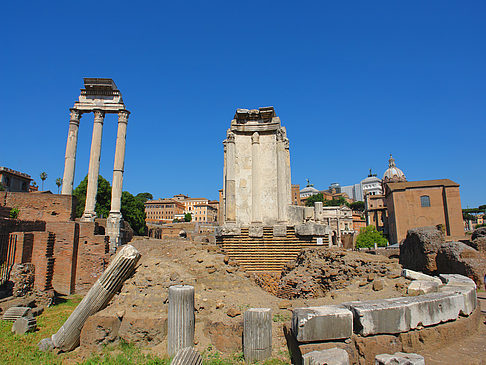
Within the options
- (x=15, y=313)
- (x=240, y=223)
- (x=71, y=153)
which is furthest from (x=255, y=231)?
(x=71, y=153)

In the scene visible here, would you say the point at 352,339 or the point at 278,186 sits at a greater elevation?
the point at 278,186

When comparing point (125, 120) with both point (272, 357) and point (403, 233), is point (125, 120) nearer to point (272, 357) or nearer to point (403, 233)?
point (272, 357)

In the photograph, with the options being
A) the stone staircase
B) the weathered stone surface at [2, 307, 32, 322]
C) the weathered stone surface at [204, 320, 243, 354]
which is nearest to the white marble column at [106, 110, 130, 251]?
the weathered stone surface at [2, 307, 32, 322]

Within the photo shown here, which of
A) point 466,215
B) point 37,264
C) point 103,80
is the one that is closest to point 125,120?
point 103,80

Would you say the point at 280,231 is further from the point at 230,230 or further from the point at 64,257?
the point at 64,257

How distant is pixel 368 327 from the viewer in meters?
4.12

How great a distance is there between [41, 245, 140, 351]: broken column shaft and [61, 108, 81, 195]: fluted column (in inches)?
696

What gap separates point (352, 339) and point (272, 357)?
48.0 inches

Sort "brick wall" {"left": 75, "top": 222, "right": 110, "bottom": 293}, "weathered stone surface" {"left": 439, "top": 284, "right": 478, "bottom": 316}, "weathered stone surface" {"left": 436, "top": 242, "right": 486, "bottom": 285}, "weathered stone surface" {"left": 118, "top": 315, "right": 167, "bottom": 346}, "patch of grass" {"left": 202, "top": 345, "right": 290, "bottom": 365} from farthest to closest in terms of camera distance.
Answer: "brick wall" {"left": 75, "top": 222, "right": 110, "bottom": 293}
"weathered stone surface" {"left": 436, "top": 242, "right": 486, "bottom": 285}
"weathered stone surface" {"left": 118, "top": 315, "right": 167, "bottom": 346}
"weathered stone surface" {"left": 439, "top": 284, "right": 478, "bottom": 316}
"patch of grass" {"left": 202, "top": 345, "right": 290, "bottom": 365}

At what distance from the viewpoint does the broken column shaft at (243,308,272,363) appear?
15.1ft

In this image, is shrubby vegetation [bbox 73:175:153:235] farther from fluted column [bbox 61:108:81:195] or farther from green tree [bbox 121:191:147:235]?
fluted column [bbox 61:108:81:195]

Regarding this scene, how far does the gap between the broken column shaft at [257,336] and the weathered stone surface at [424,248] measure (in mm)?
7547

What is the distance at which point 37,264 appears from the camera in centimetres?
1210

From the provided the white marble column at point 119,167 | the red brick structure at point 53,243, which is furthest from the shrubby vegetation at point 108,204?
the red brick structure at point 53,243
